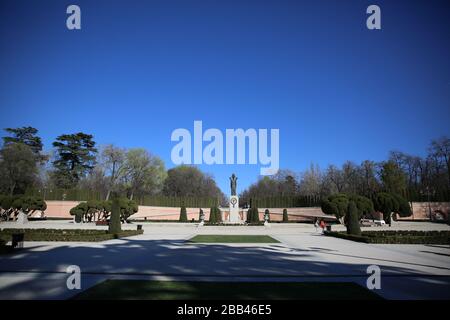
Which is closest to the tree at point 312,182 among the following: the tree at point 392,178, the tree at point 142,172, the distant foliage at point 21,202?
the tree at point 392,178

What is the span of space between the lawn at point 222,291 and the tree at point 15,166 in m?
50.2

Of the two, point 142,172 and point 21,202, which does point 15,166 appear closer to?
point 21,202

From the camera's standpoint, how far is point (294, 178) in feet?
320

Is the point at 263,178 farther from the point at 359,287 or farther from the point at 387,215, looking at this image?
the point at 359,287

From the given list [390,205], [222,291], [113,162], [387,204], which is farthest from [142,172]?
[222,291]

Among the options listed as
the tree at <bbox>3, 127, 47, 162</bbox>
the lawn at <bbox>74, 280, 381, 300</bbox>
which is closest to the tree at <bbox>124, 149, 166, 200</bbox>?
the tree at <bbox>3, 127, 47, 162</bbox>

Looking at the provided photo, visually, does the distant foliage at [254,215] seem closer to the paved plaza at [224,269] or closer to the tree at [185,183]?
the paved plaza at [224,269]

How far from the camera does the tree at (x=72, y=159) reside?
56.5 metres

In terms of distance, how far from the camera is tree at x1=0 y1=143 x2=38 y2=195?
4791 cm

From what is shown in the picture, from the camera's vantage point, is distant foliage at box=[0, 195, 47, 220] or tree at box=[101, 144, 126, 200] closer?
distant foliage at box=[0, 195, 47, 220]

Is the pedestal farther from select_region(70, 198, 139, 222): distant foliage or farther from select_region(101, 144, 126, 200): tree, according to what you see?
select_region(101, 144, 126, 200): tree

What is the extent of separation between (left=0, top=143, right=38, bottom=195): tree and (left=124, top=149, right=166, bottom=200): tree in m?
18.6
